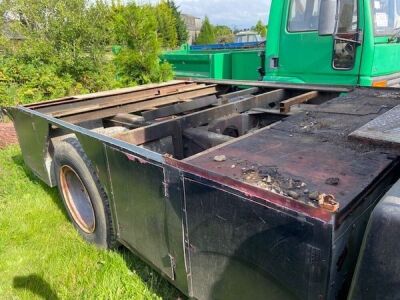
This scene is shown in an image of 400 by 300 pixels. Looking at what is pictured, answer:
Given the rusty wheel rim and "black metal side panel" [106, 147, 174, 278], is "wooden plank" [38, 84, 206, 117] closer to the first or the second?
the rusty wheel rim

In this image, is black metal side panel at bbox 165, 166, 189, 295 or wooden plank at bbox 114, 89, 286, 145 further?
wooden plank at bbox 114, 89, 286, 145

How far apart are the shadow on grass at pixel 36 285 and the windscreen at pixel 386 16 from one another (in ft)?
13.5

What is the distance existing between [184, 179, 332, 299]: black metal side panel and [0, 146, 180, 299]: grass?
2.94ft

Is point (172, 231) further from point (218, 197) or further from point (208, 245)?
point (218, 197)

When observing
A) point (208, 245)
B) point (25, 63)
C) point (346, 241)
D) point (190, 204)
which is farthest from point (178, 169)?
point (25, 63)

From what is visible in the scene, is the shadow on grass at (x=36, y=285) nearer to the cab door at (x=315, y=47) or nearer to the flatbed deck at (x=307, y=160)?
the flatbed deck at (x=307, y=160)

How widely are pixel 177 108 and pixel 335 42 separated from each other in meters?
2.19

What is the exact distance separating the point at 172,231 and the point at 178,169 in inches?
14.8

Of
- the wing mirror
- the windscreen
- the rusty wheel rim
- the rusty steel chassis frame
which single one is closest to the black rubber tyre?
the rusty wheel rim

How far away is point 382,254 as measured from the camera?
3.41ft

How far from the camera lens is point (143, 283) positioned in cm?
243

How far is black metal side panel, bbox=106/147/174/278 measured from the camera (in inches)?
69.7

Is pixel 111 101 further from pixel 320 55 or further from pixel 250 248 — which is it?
pixel 250 248

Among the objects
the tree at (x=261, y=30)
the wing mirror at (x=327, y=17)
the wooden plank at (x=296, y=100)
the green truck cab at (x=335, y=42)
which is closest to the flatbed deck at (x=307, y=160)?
the wooden plank at (x=296, y=100)
